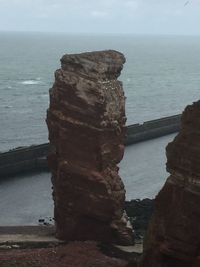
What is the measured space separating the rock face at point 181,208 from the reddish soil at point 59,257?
889cm

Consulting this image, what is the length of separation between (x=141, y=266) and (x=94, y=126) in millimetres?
14305

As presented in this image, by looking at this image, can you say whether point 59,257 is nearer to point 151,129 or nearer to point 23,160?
point 23,160

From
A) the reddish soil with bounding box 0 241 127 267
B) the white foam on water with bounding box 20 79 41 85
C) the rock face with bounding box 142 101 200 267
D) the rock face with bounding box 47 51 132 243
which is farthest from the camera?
the white foam on water with bounding box 20 79 41 85

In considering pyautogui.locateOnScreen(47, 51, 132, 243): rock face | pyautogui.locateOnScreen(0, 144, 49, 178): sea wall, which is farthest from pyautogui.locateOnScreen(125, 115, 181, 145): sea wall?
pyautogui.locateOnScreen(47, 51, 132, 243): rock face

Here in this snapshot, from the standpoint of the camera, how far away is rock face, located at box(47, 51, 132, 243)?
31.9 m

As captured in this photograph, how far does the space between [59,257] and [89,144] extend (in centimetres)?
684

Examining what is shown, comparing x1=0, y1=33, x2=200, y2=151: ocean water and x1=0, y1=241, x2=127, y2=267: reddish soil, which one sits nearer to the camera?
x1=0, y1=241, x2=127, y2=267: reddish soil

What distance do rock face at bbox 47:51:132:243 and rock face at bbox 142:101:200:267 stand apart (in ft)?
45.4

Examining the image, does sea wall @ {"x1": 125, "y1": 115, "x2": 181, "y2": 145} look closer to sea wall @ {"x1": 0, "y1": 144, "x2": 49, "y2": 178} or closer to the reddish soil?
sea wall @ {"x1": 0, "y1": 144, "x2": 49, "y2": 178}

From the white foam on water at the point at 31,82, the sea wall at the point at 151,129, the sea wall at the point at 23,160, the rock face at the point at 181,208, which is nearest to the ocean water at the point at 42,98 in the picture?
the white foam on water at the point at 31,82

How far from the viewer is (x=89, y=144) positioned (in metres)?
32.3

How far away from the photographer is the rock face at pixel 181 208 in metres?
17.4

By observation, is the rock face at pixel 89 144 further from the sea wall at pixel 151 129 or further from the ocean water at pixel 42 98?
the sea wall at pixel 151 129

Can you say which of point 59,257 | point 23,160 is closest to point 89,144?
point 59,257
